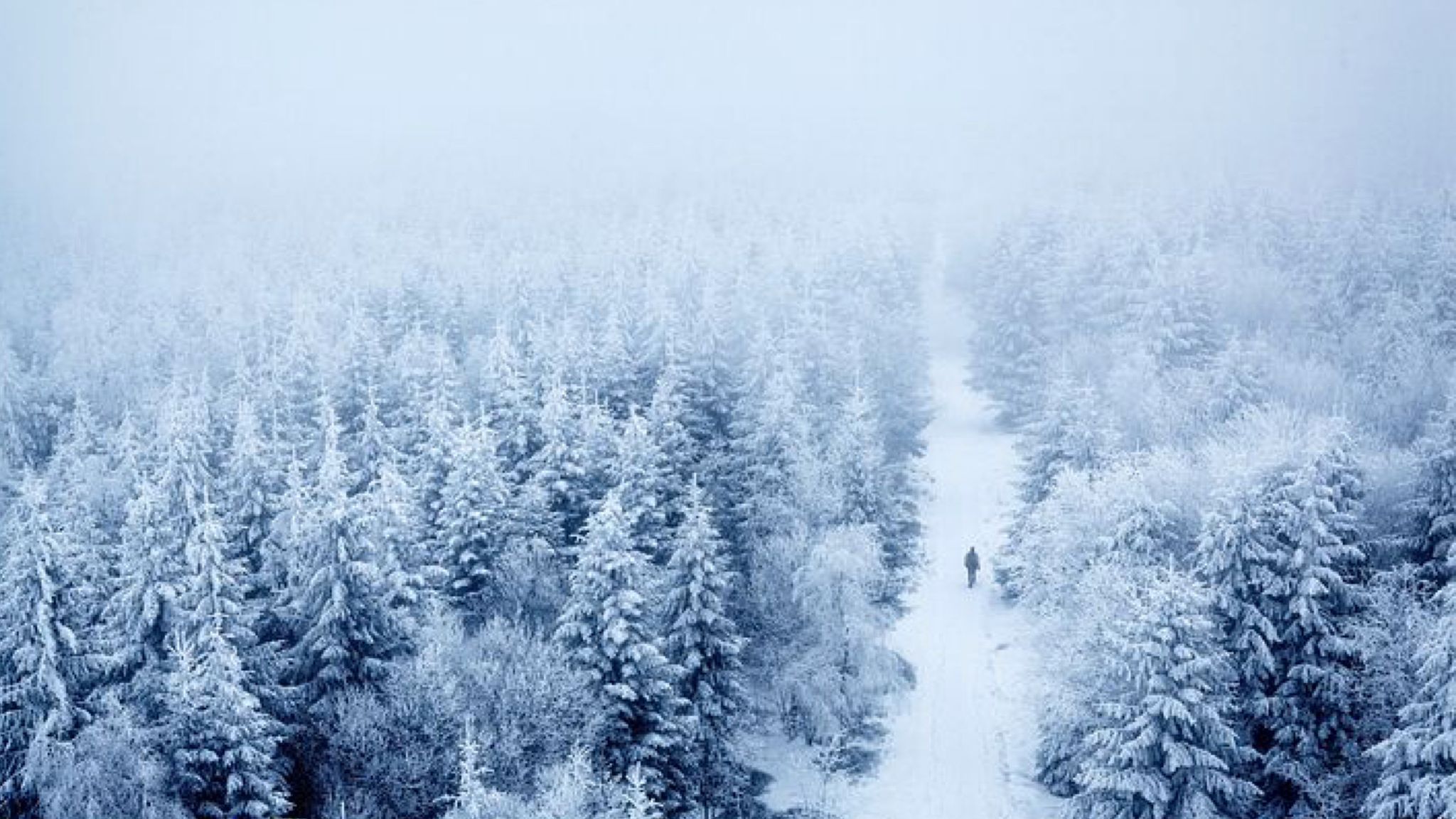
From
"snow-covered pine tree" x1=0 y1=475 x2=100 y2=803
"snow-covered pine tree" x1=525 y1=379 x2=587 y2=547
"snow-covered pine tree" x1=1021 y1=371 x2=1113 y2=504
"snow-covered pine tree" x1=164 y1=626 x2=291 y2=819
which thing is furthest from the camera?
"snow-covered pine tree" x1=1021 y1=371 x2=1113 y2=504

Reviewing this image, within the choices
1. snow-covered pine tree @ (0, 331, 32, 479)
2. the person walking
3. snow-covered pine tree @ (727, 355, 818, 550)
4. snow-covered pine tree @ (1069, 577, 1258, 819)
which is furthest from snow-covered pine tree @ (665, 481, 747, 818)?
snow-covered pine tree @ (0, 331, 32, 479)

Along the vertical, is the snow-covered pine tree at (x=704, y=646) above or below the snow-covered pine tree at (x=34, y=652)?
below

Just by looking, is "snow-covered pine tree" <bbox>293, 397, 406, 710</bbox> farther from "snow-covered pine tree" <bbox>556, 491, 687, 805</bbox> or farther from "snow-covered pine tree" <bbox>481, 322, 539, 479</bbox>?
"snow-covered pine tree" <bbox>481, 322, 539, 479</bbox>

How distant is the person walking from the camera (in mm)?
46406

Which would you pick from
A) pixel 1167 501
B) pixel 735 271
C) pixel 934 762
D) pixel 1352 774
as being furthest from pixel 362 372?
pixel 1352 774

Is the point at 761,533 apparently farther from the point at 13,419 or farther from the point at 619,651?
the point at 13,419

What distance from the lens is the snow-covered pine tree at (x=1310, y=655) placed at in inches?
1087

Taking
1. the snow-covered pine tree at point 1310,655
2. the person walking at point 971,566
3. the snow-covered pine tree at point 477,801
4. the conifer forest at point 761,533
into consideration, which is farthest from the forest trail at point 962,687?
the snow-covered pine tree at point 477,801

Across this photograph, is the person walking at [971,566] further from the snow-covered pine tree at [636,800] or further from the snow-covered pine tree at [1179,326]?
the snow-covered pine tree at [636,800]

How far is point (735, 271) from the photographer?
242 ft

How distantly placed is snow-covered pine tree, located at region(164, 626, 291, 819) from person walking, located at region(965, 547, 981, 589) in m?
30.2

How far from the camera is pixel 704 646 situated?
1266 inches

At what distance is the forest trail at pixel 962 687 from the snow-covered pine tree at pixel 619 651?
29.9 feet

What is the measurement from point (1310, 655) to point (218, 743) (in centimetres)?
2801
